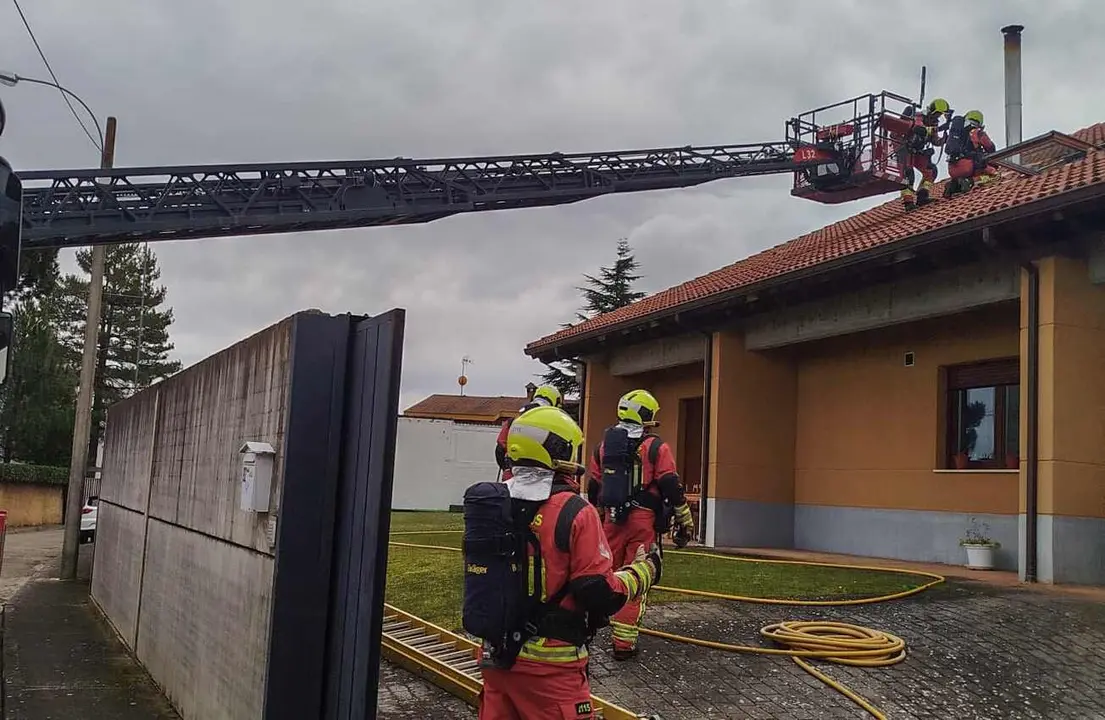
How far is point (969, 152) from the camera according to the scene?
52.4ft

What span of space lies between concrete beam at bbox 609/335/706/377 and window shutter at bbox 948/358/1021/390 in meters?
4.06

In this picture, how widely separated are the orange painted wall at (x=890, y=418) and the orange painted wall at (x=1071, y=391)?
4.99 ft

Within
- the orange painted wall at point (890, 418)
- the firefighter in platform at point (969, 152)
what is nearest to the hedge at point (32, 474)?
the orange painted wall at point (890, 418)

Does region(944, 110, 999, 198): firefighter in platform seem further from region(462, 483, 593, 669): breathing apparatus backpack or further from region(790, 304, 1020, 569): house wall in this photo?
region(462, 483, 593, 669): breathing apparatus backpack

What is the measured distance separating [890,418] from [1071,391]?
3768 millimetres

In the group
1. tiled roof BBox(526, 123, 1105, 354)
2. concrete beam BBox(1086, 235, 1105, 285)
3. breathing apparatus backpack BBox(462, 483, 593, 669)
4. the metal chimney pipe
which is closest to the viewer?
breathing apparatus backpack BBox(462, 483, 593, 669)

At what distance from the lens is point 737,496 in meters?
15.1

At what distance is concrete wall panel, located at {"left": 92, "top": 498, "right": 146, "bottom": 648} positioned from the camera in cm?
1022

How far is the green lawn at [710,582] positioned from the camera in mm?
9414

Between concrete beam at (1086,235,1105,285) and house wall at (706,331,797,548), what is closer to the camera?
concrete beam at (1086,235,1105,285)

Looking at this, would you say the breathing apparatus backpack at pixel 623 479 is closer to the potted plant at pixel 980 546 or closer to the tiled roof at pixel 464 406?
the potted plant at pixel 980 546

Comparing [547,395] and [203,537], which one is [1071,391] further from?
[203,537]

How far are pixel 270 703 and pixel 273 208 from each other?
9.80 m

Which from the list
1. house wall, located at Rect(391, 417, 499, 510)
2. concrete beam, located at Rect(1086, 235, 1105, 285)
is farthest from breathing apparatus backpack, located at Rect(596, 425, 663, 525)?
house wall, located at Rect(391, 417, 499, 510)
